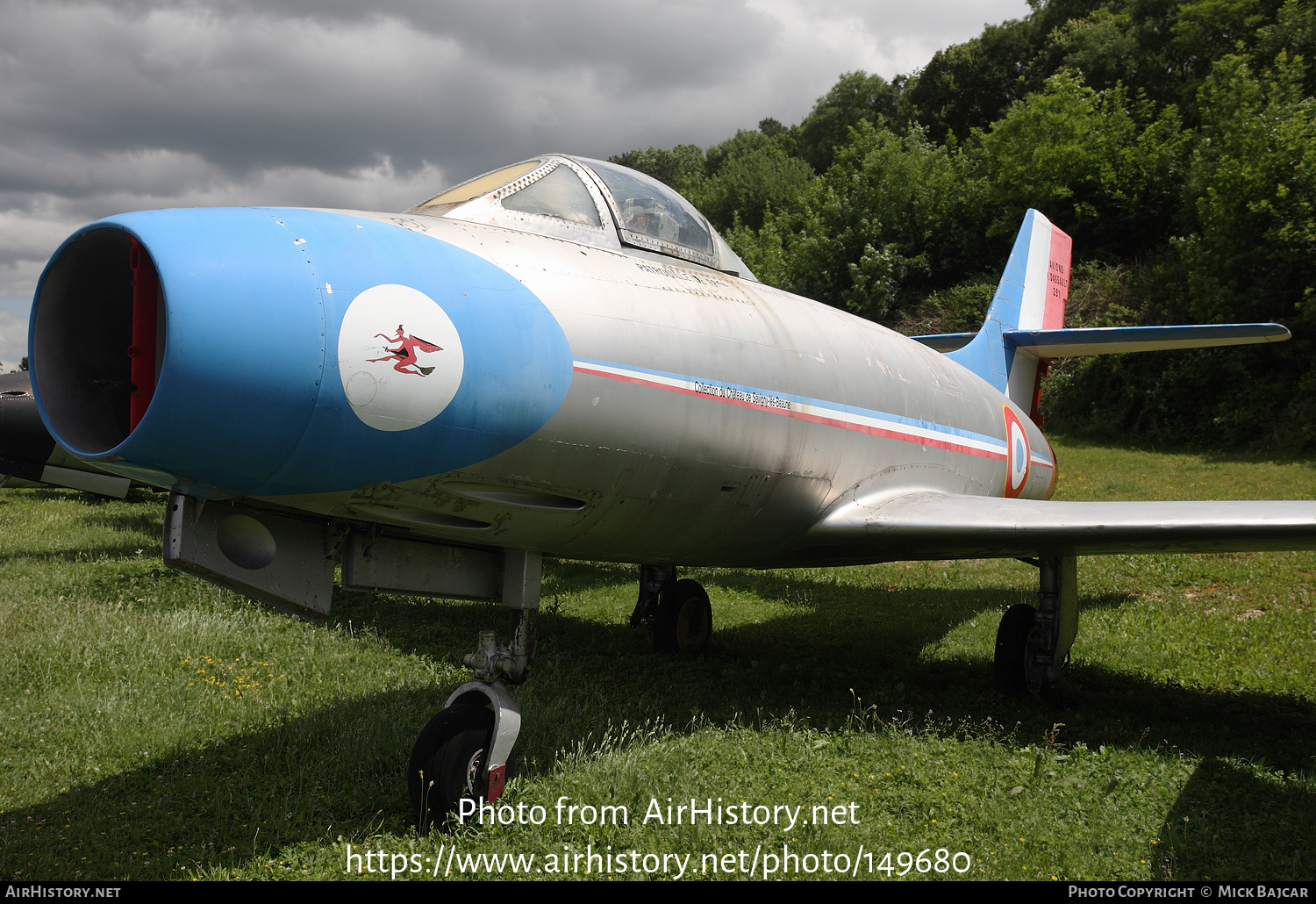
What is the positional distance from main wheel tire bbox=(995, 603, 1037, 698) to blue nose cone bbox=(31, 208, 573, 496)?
4.30 metres

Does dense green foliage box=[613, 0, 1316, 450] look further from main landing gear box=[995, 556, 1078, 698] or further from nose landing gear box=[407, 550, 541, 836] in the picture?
nose landing gear box=[407, 550, 541, 836]

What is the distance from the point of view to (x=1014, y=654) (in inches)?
231

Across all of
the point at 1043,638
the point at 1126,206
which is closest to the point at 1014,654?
the point at 1043,638

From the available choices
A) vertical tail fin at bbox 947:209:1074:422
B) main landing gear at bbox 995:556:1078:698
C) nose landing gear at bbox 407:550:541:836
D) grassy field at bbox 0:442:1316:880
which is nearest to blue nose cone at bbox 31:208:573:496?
nose landing gear at bbox 407:550:541:836

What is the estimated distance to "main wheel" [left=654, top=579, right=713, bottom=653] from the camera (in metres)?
6.84

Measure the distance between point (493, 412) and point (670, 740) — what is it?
7.82ft

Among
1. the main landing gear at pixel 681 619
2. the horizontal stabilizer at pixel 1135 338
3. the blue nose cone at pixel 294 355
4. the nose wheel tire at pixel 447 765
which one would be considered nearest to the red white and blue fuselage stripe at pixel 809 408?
the blue nose cone at pixel 294 355

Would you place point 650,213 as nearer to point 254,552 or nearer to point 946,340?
point 254,552

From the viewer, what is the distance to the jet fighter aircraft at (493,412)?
9.05 ft

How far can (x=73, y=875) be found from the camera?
3.15 m

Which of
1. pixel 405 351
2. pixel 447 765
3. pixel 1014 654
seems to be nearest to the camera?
pixel 405 351

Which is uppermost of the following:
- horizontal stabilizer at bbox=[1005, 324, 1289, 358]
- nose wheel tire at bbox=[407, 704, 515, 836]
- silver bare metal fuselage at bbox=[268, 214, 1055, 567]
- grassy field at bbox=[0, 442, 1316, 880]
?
horizontal stabilizer at bbox=[1005, 324, 1289, 358]

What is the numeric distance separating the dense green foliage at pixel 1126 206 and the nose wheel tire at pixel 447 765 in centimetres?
2078

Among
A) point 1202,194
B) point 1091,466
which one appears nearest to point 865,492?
point 1091,466
